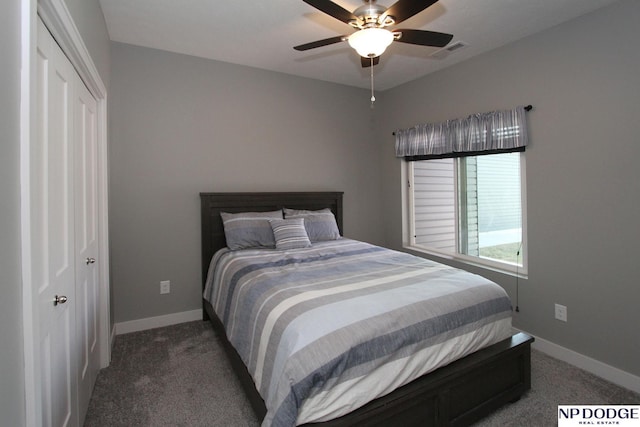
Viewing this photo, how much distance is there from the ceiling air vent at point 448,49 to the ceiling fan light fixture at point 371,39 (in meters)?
1.35

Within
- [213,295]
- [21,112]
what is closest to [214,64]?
[213,295]

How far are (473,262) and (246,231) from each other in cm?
227

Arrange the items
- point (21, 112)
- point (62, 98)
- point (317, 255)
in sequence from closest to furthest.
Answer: point (21, 112)
point (62, 98)
point (317, 255)

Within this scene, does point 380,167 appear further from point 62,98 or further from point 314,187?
point 62,98

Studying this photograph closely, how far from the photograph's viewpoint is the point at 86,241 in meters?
2.00

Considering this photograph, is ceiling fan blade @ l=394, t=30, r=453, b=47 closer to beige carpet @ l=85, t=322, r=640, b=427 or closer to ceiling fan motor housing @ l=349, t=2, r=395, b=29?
ceiling fan motor housing @ l=349, t=2, r=395, b=29

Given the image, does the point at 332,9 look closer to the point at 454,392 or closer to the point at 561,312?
the point at 454,392

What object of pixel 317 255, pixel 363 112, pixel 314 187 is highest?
pixel 363 112

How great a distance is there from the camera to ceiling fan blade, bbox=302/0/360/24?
5.41 ft

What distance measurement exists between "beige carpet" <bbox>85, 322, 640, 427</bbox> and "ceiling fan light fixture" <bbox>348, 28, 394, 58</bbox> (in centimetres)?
219

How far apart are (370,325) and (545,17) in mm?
2575

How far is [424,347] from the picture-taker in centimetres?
166

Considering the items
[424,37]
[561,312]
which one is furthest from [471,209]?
[424,37]

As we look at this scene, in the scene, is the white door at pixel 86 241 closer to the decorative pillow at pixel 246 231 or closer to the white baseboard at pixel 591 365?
the decorative pillow at pixel 246 231
